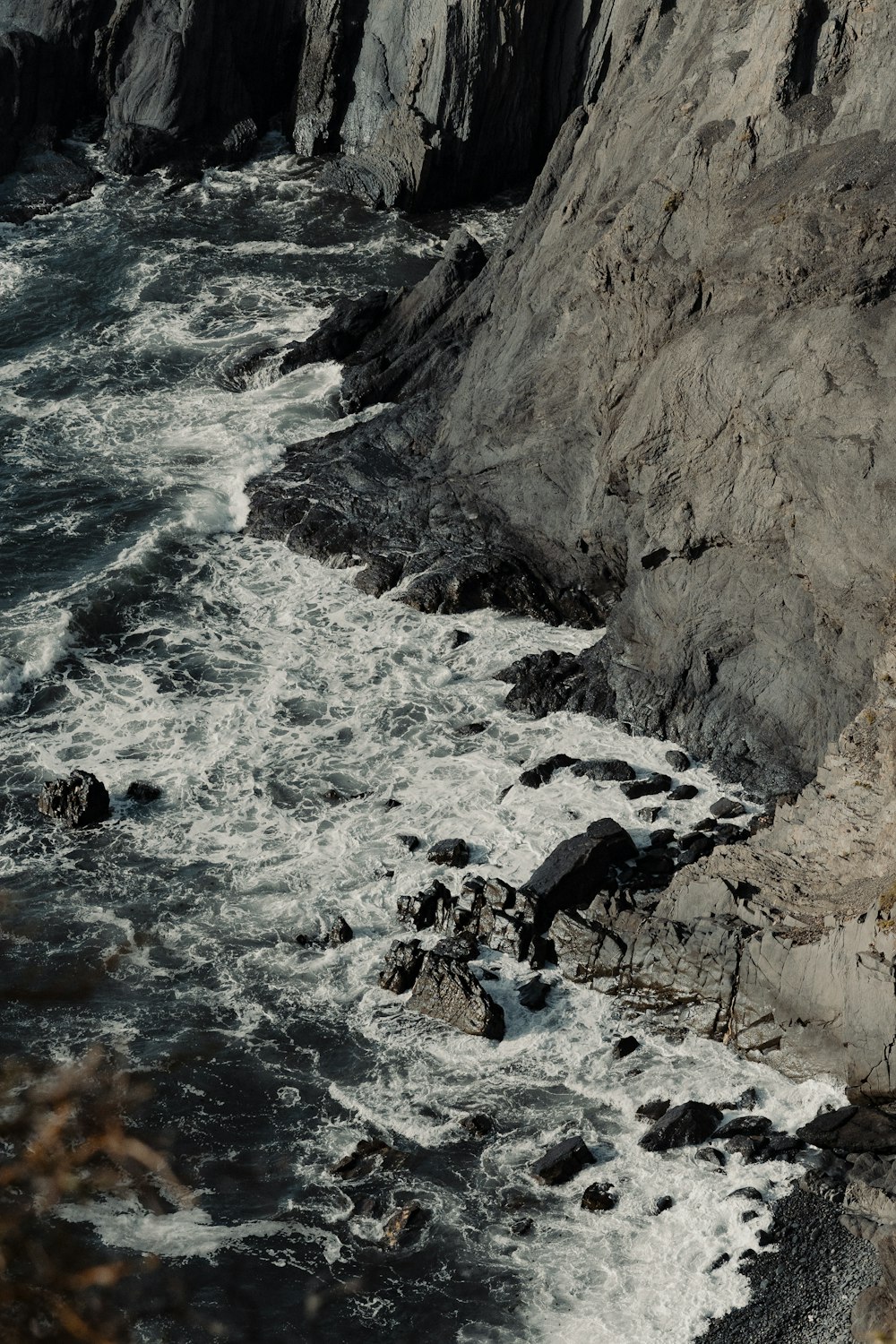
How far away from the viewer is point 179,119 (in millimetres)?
59906

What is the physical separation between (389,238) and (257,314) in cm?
852

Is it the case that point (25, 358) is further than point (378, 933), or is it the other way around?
point (25, 358)

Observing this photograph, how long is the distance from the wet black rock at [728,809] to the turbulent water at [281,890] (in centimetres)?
45

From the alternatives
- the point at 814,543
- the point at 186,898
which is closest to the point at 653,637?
the point at 814,543

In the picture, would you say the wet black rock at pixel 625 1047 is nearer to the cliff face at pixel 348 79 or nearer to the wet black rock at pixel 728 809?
the wet black rock at pixel 728 809

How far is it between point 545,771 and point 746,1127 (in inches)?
368

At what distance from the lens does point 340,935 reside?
26.0 metres

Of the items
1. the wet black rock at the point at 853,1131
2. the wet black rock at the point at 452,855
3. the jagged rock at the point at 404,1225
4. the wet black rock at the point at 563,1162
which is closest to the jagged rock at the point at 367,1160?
the jagged rock at the point at 404,1225

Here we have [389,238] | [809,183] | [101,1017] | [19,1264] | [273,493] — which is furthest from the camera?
[389,238]

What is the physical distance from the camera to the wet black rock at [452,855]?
2761cm

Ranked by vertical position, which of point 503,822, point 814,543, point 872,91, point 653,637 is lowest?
point 503,822

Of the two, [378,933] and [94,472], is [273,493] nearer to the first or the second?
[94,472]

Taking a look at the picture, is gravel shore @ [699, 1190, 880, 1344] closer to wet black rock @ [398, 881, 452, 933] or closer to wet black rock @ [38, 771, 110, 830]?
wet black rock @ [398, 881, 452, 933]

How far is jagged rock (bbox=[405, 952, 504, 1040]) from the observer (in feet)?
79.5
